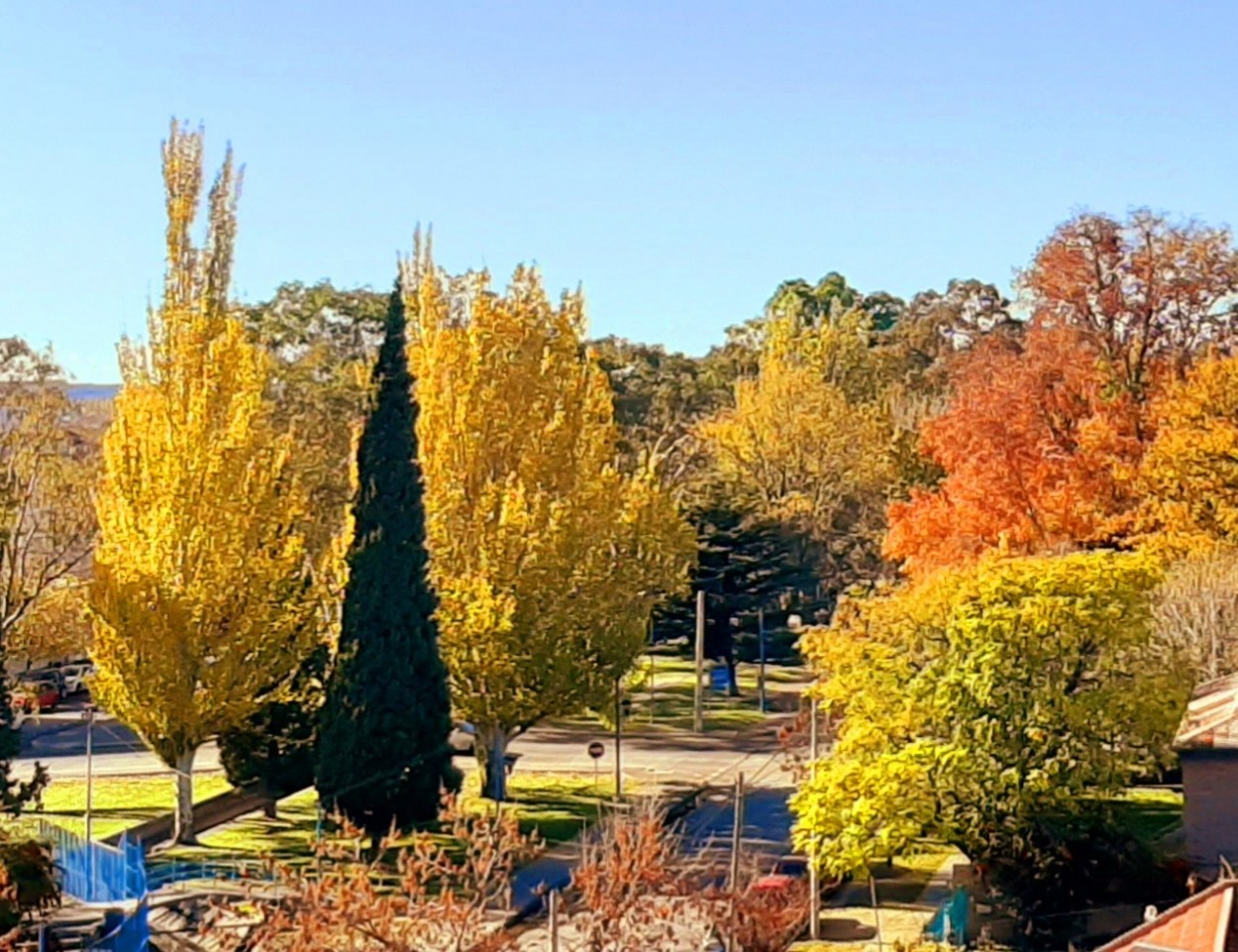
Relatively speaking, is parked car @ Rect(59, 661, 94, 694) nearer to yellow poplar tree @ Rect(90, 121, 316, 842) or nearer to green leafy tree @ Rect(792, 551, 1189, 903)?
yellow poplar tree @ Rect(90, 121, 316, 842)

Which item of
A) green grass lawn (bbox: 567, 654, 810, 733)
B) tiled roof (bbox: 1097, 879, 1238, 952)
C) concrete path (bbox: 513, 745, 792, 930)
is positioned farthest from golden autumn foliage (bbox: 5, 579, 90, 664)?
tiled roof (bbox: 1097, 879, 1238, 952)

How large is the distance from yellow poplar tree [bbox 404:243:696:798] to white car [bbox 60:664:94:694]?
19500mm

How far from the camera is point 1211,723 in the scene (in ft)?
69.8

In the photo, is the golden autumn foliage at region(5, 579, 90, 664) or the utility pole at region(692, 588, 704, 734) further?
the utility pole at region(692, 588, 704, 734)

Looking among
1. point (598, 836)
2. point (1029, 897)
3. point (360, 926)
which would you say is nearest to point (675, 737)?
point (598, 836)

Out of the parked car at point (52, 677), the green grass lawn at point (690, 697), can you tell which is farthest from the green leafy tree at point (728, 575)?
the parked car at point (52, 677)

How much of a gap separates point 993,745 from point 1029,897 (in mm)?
2170

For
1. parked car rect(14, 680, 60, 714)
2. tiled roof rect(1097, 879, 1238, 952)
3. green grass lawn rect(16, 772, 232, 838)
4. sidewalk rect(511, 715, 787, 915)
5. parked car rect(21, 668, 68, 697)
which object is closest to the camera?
tiled roof rect(1097, 879, 1238, 952)

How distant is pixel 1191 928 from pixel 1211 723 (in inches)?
405

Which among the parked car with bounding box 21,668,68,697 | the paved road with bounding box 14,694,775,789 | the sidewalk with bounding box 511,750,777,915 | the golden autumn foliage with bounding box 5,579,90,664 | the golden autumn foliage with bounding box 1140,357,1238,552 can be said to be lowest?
the sidewalk with bounding box 511,750,777,915

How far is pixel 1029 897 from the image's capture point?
19438 mm

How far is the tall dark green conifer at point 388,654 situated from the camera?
78.3 feet

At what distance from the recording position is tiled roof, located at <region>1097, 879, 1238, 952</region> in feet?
37.1

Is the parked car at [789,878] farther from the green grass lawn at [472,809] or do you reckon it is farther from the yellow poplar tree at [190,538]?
the yellow poplar tree at [190,538]
